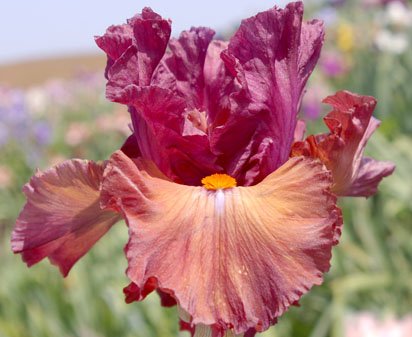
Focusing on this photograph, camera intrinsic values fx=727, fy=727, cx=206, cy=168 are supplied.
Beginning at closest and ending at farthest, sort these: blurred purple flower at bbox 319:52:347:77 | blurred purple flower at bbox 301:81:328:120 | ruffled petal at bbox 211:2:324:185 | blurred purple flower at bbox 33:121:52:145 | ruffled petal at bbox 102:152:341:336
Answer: ruffled petal at bbox 102:152:341:336
ruffled petal at bbox 211:2:324:185
blurred purple flower at bbox 301:81:328:120
blurred purple flower at bbox 33:121:52:145
blurred purple flower at bbox 319:52:347:77

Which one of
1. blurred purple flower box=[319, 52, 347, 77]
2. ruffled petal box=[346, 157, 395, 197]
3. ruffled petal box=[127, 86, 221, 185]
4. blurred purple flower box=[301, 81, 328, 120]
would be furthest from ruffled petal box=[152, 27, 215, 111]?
blurred purple flower box=[319, 52, 347, 77]

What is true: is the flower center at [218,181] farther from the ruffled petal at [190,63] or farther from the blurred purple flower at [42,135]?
the blurred purple flower at [42,135]

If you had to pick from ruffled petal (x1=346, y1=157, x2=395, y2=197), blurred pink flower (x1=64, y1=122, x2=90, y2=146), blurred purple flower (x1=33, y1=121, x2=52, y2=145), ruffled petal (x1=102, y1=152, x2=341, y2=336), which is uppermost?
ruffled petal (x1=102, y1=152, x2=341, y2=336)

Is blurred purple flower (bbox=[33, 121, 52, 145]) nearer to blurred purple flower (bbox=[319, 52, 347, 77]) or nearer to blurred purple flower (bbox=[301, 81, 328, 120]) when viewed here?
blurred purple flower (bbox=[301, 81, 328, 120])

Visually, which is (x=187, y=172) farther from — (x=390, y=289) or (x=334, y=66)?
(x=334, y=66)

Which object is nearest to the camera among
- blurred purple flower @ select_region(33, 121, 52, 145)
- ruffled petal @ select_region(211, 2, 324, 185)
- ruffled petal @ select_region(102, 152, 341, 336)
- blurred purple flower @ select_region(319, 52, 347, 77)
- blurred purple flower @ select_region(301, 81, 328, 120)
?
ruffled petal @ select_region(102, 152, 341, 336)

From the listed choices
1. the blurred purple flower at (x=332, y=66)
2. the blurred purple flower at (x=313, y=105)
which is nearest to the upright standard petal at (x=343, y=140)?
the blurred purple flower at (x=313, y=105)

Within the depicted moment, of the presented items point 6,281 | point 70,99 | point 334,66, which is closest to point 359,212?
point 6,281
